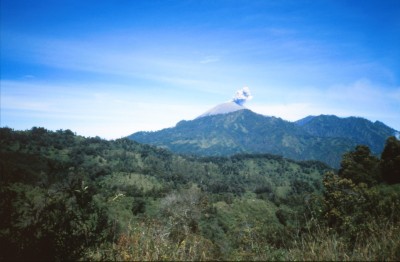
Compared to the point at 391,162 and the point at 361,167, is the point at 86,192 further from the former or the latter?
the point at 361,167

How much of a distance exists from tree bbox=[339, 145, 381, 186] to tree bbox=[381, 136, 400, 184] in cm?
137

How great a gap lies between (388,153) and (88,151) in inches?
5903

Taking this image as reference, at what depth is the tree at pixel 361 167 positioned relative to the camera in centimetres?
3466

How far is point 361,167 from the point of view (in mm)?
36375

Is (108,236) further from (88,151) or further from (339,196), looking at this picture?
(88,151)

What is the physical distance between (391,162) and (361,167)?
13.6 feet

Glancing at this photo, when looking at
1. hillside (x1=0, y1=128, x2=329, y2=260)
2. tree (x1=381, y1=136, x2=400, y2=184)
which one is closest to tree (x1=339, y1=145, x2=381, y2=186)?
tree (x1=381, y1=136, x2=400, y2=184)

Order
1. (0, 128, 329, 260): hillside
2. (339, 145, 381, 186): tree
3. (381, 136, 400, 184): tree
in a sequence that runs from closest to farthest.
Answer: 1. (0, 128, 329, 260): hillside
2. (381, 136, 400, 184): tree
3. (339, 145, 381, 186): tree

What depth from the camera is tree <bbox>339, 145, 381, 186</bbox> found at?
34656mm

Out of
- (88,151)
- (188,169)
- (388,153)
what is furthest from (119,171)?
(388,153)

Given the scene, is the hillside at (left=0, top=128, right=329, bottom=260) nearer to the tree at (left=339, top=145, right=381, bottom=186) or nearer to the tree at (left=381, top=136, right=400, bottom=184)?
the tree at (left=339, top=145, right=381, bottom=186)

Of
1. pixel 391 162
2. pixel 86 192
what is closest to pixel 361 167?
pixel 391 162

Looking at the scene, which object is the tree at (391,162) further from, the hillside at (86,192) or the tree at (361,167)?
the hillside at (86,192)

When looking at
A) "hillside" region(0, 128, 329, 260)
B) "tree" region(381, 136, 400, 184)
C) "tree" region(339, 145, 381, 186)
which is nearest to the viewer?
"hillside" region(0, 128, 329, 260)
